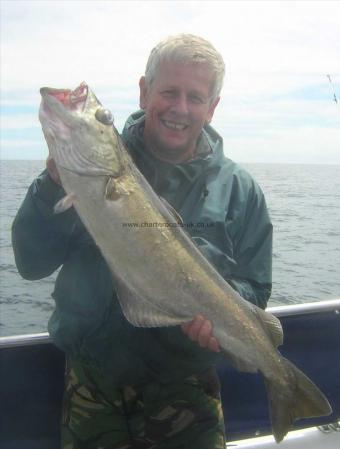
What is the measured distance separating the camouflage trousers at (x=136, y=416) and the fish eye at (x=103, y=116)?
1.51 m

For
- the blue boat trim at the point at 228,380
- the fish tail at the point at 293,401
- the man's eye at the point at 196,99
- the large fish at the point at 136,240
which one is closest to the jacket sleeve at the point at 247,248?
the large fish at the point at 136,240

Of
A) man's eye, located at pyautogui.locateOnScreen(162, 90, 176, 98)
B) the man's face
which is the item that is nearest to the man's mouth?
the man's face

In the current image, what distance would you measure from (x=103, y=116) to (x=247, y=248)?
4.00 ft

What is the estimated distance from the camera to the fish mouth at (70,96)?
113 inches

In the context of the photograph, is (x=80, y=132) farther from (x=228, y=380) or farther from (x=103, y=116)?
(x=228, y=380)

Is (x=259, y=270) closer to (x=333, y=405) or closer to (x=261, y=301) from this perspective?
(x=261, y=301)

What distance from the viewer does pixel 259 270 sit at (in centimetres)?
349

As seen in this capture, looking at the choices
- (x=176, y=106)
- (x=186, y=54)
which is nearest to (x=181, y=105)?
(x=176, y=106)

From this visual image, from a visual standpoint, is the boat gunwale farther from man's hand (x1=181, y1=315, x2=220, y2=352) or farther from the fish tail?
man's hand (x1=181, y1=315, x2=220, y2=352)

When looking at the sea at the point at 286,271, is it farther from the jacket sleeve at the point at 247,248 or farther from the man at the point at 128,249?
the jacket sleeve at the point at 247,248

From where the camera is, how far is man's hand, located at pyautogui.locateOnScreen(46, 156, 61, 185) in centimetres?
301

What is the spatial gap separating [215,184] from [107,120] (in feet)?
2.76

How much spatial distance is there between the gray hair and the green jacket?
1.24ft

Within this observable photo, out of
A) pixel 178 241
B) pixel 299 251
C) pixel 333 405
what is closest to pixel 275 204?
pixel 299 251
